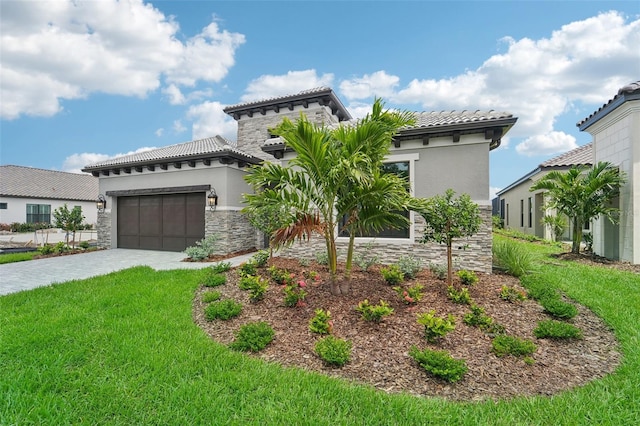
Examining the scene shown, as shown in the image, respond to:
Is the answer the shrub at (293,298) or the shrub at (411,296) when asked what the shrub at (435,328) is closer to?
the shrub at (411,296)

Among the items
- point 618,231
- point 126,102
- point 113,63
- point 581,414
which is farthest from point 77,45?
point 618,231

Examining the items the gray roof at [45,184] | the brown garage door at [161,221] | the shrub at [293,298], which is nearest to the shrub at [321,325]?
the shrub at [293,298]

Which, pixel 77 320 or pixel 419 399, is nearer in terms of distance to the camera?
pixel 419 399

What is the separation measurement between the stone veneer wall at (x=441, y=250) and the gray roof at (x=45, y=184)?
28379 millimetres

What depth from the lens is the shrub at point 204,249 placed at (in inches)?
375

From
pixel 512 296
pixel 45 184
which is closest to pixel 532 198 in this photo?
pixel 512 296

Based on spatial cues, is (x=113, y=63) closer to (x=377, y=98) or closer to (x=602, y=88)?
(x=377, y=98)

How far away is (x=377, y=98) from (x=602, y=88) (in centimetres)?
957

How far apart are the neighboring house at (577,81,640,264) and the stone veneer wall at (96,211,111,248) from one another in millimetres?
19126

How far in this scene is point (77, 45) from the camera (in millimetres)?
7785

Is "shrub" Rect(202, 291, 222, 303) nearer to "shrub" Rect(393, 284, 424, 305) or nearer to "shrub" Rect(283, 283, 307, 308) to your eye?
"shrub" Rect(283, 283, 307, 308)

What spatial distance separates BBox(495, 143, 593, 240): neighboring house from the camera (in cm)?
1420

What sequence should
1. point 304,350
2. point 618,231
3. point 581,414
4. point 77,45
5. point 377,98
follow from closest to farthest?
point 581,414 → point 304,350 → point 377,98 → point 77,45 → point 618,231

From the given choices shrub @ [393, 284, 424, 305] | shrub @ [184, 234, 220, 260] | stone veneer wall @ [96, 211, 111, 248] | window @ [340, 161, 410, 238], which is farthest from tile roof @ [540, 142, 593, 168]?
stone veneer wall @ [96, 211, 111, 248]
